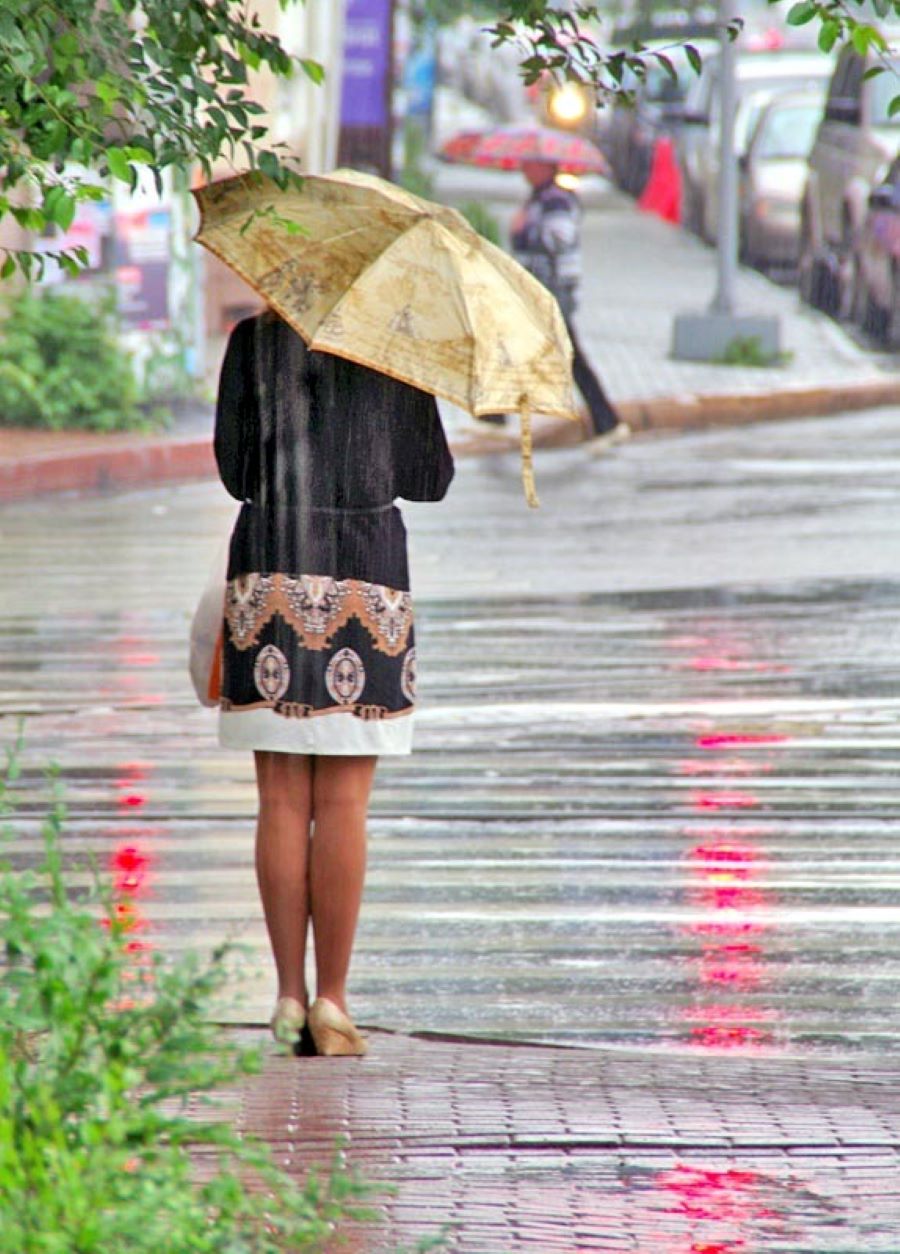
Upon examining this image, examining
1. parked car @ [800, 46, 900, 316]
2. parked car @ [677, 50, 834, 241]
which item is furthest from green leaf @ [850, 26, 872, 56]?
parked car @ [677, 50, 834, 241]

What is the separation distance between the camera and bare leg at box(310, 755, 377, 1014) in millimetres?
5703

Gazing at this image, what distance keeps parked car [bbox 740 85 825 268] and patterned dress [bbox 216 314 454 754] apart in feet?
72.4

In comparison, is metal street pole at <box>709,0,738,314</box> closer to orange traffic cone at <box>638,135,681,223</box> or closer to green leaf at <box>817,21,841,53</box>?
orange traffic cone at <box>638,135,681,223</box>

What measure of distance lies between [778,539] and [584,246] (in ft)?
56.2

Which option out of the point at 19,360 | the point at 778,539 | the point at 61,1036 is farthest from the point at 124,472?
the point at 61,1036

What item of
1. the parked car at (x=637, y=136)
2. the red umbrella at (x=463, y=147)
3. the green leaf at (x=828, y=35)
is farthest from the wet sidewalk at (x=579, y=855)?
the parked car at (x=637, y=136)

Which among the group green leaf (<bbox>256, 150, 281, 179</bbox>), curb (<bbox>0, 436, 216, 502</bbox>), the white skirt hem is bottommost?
curb (<bbox>0, 436, 216, 502</bbox>)

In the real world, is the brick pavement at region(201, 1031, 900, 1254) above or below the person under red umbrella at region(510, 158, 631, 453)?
above

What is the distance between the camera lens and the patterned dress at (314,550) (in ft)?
18.2

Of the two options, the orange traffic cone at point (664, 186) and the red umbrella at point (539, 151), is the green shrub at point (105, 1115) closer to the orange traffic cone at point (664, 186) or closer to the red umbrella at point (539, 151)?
the red umbrella at point (539, 151)

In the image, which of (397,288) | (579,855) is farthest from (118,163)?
(579,855)

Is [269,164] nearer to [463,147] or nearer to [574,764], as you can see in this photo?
[574,764]

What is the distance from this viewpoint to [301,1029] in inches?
223

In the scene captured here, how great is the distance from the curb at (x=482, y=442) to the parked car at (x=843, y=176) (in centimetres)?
332
